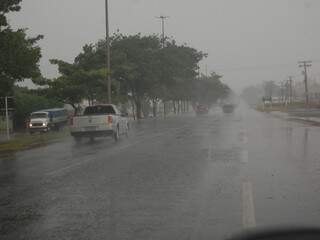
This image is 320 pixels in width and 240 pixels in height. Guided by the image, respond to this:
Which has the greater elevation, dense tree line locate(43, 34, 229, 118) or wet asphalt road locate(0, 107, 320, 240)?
dense tree line locate(43, 34, 229, 118)

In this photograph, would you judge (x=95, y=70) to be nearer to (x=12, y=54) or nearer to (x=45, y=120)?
(x=45, y=120)

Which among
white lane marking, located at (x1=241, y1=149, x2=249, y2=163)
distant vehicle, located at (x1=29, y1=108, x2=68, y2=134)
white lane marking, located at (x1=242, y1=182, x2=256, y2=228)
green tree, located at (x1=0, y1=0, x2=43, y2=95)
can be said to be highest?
green tree, located at (x1=0, y1=0, x2=43, y2=95)

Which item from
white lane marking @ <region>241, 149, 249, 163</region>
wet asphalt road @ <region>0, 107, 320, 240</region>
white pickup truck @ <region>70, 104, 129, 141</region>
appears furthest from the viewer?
white pickup truck @ <region>70, 104, 129, 141</region>

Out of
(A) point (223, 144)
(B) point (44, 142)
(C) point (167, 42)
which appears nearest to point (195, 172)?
(A) point (223, 144)

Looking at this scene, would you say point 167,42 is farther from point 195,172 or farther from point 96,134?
point 195,172

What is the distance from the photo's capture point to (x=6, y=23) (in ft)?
77.9

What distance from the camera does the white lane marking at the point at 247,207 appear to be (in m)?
7.58

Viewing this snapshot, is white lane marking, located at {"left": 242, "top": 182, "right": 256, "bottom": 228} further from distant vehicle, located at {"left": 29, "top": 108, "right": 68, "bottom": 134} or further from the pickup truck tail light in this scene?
distant vehicle, located at {"left": 29, "top": 108, "right": 68, "bottom": 134}

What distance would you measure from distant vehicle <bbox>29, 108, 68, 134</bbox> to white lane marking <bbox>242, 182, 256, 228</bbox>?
34.4 meters

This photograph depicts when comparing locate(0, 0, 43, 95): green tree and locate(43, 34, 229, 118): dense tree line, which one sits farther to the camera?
locate(43, 34, 229, 118): dense tree line

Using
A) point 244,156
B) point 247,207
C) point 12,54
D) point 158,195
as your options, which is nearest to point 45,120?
point 12,54

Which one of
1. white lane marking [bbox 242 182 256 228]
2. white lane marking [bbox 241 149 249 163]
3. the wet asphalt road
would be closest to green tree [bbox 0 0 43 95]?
the wet asphalt road

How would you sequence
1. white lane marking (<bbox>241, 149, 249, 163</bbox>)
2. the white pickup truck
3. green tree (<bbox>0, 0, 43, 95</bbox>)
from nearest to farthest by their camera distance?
white lane marking (<bbox>241, 149, 249, 163</bbox>) < green tree (<bbox>0, 0, 43, 95</bbox>) < the white pickup truck

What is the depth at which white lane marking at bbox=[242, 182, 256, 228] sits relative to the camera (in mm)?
7582
